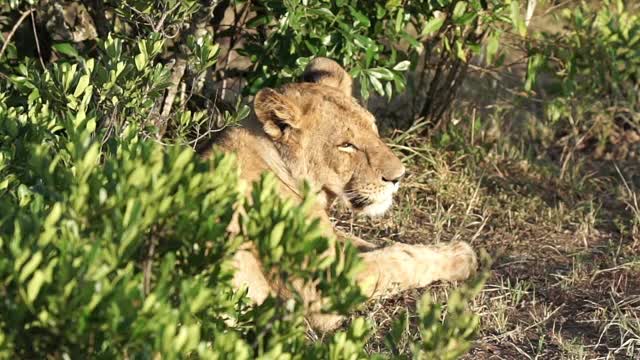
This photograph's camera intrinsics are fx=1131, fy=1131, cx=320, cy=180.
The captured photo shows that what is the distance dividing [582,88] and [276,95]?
2.88 meters

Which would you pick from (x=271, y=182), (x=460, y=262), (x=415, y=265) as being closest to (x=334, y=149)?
(x=415, y=265)

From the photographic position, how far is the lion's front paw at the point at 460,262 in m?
5.25

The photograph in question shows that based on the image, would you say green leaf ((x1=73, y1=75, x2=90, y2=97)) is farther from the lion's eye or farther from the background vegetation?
the lion's eye

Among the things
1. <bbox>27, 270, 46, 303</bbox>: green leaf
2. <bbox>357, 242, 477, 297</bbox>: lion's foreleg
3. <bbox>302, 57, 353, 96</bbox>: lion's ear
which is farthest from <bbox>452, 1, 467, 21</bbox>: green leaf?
<bbox>27, 270, 46, 303</bbox>: green leaf

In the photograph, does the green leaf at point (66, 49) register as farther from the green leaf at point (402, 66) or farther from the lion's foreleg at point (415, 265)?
the lion's foreleg at point (415, 265)

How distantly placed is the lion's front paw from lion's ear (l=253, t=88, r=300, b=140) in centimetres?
102

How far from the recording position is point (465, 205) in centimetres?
626

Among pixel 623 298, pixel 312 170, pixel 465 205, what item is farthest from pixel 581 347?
pixel 465 205

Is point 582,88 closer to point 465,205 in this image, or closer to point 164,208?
point 465,205

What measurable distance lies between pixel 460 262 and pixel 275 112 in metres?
1.19

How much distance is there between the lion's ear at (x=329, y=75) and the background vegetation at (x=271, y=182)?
232mm

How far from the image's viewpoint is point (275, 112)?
479 centimetres

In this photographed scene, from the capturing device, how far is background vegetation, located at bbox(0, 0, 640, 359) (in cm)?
304

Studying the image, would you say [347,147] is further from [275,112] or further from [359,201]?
[275,112]
